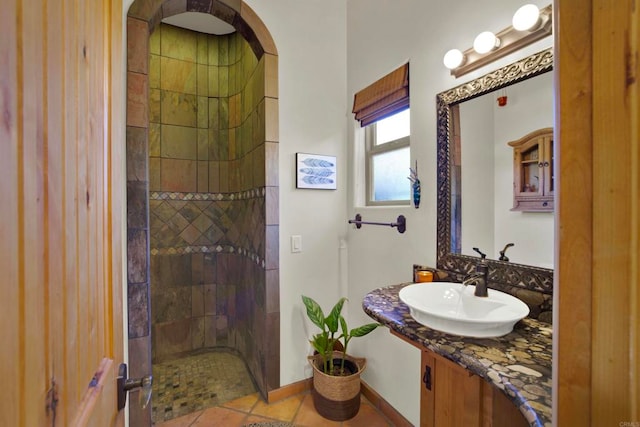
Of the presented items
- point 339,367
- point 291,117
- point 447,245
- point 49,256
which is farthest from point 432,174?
point 49,256

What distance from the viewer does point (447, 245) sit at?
1.49 meters

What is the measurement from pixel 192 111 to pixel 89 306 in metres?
2.57

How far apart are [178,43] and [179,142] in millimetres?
904

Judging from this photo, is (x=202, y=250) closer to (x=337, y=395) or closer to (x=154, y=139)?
(x=154, y=139)

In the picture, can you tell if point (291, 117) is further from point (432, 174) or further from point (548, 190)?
point (548, 190)

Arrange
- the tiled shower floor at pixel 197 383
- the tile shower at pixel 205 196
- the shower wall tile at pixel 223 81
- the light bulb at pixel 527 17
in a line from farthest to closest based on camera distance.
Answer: the shower wall tile at pixel 223 81
the tile shower at pixel 205 196
the tiled shower floor at pixel 197 383
the light bulb at pixel 527 17

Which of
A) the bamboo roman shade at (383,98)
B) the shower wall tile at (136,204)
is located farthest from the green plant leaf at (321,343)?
the bamboo roman shade at (383,98)

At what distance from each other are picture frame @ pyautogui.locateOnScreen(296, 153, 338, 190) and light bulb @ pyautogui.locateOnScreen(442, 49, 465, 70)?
0.99m

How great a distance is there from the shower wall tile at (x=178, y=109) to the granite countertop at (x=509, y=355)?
7.97ft

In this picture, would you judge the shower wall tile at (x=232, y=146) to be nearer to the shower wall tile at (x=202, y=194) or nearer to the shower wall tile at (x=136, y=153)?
the shower wall tile at (x=202, y=194)

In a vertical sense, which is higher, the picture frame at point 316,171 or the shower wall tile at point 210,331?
the picture frame at point 316,171

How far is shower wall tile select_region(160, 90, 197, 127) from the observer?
2586 millimetres

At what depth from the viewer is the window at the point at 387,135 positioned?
179 centimetres

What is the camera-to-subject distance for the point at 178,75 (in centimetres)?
264
